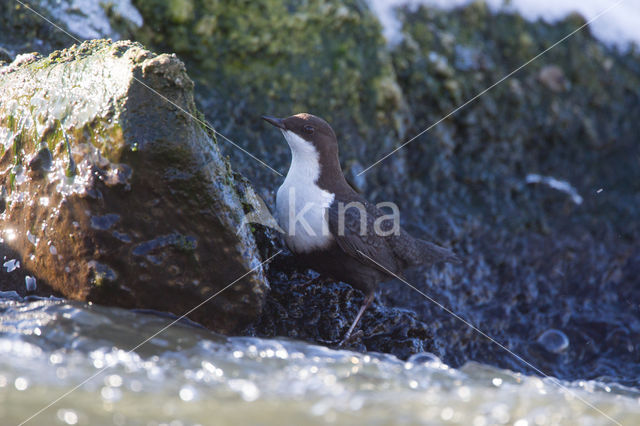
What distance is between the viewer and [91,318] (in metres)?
2.81

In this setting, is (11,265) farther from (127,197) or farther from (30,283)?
(127,197)

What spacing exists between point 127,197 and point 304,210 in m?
1.22

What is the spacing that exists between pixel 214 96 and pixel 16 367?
3.05m

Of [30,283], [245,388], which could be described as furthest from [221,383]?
[30,283]

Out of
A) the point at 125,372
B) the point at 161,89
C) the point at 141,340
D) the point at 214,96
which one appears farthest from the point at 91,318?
the point at 214,96

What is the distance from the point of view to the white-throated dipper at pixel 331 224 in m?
3.90

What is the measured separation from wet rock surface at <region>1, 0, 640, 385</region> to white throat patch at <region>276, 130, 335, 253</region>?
174 mm

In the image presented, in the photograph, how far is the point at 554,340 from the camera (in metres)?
4.84

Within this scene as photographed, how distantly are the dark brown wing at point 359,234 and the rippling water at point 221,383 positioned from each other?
3.33ft

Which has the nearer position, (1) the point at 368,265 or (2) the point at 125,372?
(2) the point at 125,372

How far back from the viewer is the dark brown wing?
3932 millimetres

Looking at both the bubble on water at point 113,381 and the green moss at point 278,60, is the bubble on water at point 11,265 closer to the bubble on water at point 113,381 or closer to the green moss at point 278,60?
the bubble on water at point 113,381

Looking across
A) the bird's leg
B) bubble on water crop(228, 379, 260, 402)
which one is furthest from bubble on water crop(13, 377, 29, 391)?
the bird's leg

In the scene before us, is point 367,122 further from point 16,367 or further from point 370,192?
point 16,367
